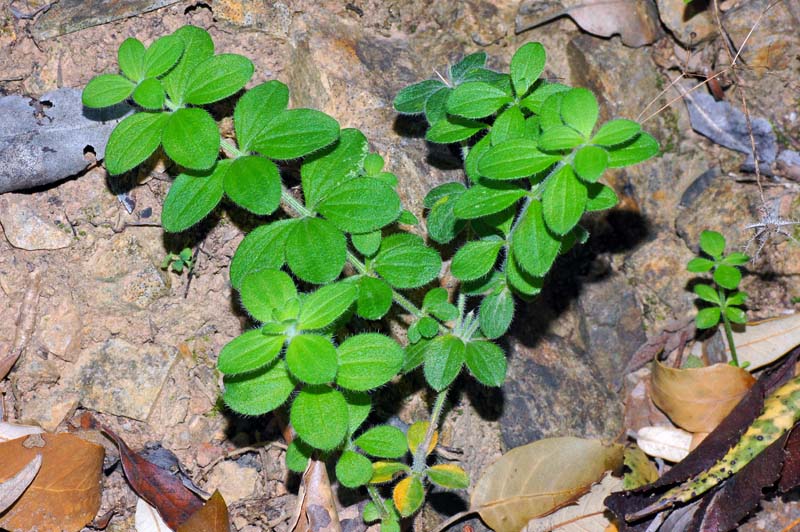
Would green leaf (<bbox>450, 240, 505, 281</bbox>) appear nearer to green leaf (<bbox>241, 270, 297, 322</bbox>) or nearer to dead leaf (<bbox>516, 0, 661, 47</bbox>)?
green leaf (<bbox>241, 270, 297, 322</bbox>)

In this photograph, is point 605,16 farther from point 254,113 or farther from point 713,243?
point 254,113

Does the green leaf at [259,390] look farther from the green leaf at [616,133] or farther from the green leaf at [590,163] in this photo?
the green leaf at [616,133]

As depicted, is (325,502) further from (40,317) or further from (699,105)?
(699,105)

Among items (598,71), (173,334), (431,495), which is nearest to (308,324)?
(173,334)

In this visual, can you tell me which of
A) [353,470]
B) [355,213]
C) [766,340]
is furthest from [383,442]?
[766,340]

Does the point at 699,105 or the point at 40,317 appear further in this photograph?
the point at 699,105

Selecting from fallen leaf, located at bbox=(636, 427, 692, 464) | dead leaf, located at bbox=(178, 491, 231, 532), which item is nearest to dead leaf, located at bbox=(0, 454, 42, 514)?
dead leaf, located at bbox=(178, 491, 231, 532)
